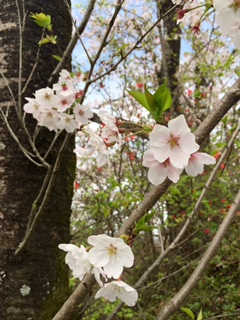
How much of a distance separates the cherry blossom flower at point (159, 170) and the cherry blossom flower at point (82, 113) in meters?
0.60

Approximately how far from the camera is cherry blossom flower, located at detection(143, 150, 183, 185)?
2.39 feet

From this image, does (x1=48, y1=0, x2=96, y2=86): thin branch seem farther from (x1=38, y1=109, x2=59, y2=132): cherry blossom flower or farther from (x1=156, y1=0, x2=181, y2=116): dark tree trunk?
(x1=156, y1=0, x2=181, y2=116): dark tree trunk

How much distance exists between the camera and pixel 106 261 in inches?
29.4

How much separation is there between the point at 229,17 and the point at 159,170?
0.33 metres

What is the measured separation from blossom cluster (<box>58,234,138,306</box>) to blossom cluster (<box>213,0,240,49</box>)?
0.47m

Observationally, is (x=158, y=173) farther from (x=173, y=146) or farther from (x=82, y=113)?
(x=82, y=113)

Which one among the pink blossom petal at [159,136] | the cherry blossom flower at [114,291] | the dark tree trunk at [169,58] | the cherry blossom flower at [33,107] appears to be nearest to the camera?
the pink blossom petal at [159,136]

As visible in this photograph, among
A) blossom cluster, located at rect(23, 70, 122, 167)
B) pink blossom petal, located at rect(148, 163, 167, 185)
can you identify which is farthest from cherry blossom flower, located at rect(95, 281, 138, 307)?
blossom cluster, located at rect(23, 70, 122, 167)

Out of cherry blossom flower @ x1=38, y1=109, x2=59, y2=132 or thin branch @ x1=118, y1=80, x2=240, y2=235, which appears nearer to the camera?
thin branch @ x1=118, y1=80, x2=240, y2=235

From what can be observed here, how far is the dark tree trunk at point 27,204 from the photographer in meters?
1.34

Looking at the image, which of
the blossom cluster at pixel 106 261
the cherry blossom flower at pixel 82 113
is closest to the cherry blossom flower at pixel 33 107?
the cherry blossom flower at pixel 82 113

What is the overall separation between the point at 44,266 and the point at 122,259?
Answer: 2.52 ft

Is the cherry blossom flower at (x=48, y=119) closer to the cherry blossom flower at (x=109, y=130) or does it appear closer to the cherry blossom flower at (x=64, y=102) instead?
the cherry blossom flower at (x=64, y=102)

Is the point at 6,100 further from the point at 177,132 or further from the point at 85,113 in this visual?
the point at 177,132
